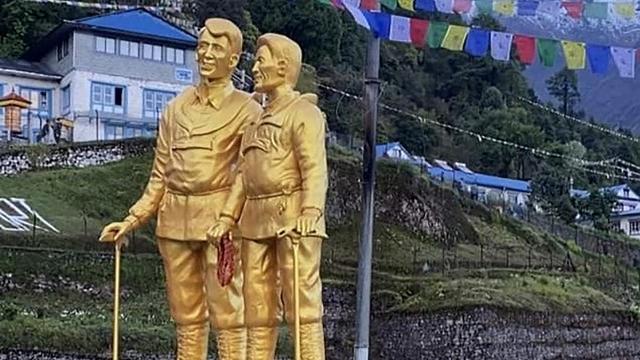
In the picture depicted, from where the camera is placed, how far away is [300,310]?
670cm

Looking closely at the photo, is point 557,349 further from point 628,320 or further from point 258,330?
point 258,330

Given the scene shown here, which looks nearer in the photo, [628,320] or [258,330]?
[258,330]

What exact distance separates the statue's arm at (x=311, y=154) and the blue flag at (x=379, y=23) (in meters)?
3.58

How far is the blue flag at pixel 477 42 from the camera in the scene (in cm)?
1133

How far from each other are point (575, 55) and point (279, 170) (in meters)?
5.32

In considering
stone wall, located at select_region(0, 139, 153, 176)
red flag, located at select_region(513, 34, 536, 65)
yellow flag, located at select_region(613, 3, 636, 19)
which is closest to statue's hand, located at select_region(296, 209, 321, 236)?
red flag, located at select_region(513, 34, 536, 65)

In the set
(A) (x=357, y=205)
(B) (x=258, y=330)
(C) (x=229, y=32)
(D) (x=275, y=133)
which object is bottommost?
(A) (x=357, y=205)

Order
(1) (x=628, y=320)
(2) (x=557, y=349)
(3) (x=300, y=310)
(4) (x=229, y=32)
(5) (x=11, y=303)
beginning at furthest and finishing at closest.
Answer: (1) (x=628, y=320) < (2) (x=557, y=349) < (5) (x=11, y=303) < (4) (x=229, y=32) < (3) (x=300, y=310)

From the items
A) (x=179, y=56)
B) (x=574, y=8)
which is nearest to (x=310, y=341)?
(x=574, y=8)

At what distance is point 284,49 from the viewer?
276 inches

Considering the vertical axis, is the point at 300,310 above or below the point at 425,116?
above

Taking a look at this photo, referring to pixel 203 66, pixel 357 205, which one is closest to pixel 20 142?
pixel 357 205

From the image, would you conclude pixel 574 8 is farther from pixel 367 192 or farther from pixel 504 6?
pixel 367 192

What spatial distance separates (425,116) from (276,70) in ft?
154
